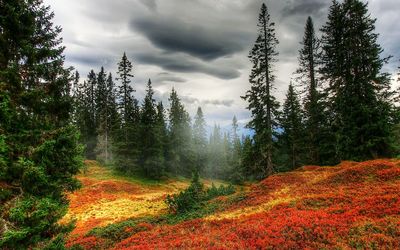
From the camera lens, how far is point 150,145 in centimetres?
5022

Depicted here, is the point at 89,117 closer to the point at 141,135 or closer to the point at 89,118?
the point at 89,118

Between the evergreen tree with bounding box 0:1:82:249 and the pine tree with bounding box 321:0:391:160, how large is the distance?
25.6m

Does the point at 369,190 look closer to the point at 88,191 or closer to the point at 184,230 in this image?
the point at 184,230

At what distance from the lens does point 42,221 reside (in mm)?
9844

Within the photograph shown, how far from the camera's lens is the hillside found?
1041cm

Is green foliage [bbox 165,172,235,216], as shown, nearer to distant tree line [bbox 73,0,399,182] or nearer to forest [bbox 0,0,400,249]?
forest [bbox 0,0,400,249]

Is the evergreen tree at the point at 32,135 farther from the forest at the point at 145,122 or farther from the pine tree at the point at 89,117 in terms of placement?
the pine tree at the point at 89,117

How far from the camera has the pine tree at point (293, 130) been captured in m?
39.4

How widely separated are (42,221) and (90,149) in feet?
222

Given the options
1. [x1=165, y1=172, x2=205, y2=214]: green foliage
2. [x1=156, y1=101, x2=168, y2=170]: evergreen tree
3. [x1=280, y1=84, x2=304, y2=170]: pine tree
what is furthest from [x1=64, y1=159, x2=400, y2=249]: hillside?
[x1=156, y1=101, x2=168, y2=170]: evergreen tree

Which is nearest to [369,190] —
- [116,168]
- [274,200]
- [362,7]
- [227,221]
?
[274,200]

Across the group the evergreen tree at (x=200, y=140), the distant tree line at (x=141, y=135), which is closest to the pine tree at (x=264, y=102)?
the distant tree line at (x=141, y=135)

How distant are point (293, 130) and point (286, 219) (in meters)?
29.3

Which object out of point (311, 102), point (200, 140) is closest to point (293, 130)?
point (311, 102)
